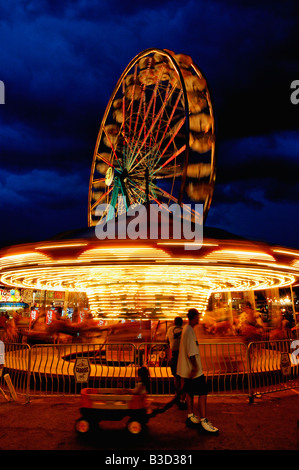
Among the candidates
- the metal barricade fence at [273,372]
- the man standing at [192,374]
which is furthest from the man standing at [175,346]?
the metal barricade fence at [273,372]

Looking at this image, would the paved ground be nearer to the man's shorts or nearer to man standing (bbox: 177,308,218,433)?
man standing (bbox: 177,308,218,433)

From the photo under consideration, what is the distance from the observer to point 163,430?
14.8ft

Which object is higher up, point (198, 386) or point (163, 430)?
point (198, 386)

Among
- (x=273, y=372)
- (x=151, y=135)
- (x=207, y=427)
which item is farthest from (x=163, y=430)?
(x=151, y=135)

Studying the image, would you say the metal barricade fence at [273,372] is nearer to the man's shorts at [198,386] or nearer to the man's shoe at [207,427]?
the man's shorts at [198,386]

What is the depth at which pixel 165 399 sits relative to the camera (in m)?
6.35

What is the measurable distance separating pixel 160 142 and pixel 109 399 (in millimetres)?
11590

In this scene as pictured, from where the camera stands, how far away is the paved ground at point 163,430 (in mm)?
3938

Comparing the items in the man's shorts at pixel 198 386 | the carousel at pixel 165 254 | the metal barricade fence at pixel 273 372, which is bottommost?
the metal barricade fence at pixel 273 372

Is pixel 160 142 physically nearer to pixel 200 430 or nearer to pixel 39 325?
pixel 39 325

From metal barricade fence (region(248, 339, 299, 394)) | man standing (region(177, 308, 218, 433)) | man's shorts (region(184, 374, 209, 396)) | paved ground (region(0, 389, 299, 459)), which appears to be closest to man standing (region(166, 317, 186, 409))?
paved ground (region(0, 389, 299, 459))

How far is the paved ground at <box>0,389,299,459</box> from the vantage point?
3.94m

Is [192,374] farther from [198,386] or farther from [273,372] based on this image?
[273,372]
